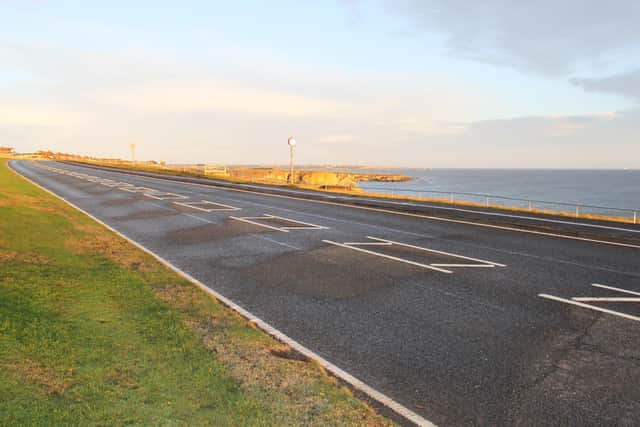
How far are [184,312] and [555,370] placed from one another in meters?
5.15

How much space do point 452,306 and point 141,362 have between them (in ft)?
16.0

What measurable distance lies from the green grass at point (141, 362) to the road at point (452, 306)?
77 cm

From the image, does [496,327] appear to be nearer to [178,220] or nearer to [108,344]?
[108,344]

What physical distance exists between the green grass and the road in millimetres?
768

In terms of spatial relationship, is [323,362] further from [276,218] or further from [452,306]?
[276,218]

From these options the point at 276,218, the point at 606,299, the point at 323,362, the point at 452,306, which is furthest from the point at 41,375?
the point at 276,218

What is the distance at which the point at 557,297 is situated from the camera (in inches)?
310

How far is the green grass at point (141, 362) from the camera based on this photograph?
399 centimetres

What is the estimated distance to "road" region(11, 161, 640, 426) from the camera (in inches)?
182

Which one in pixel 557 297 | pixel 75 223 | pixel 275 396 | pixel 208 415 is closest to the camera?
pixel 208 415

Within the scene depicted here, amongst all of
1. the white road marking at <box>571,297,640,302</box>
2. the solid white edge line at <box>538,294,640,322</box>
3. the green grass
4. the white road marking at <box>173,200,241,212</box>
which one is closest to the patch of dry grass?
the green grass

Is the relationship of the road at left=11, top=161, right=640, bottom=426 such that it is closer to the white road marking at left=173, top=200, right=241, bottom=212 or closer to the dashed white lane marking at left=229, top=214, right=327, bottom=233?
the dashed white lane marking at left=229, top=214, right=327, bottom=233

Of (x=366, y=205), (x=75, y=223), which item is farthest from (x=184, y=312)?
(x=366, y=205)

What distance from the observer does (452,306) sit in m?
7.41
